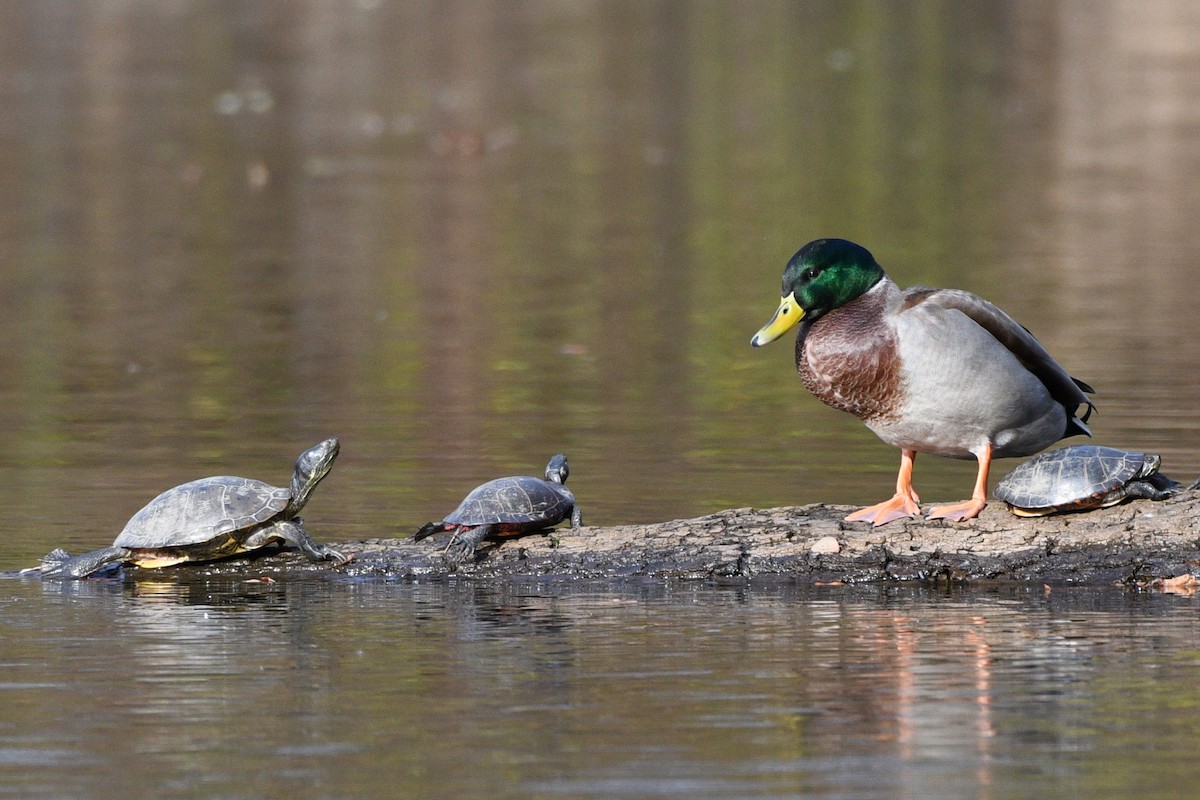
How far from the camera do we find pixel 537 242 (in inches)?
984

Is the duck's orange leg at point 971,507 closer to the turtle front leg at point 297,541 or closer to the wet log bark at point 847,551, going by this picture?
the wet log bark at point 847,551

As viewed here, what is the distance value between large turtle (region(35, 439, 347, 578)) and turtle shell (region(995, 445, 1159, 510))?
2815 millimetres

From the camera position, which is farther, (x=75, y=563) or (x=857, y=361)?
(x=75, y=563)

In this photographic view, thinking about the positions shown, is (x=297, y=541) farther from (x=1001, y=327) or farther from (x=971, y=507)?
(x=1001, y=327)

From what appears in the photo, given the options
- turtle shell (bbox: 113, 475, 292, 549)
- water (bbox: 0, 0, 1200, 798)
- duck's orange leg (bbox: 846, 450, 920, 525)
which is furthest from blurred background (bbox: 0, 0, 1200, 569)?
duck's orange leg (bbox: 846, 450, 920, 525)

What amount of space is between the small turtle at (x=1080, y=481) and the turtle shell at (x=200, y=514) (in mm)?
3064

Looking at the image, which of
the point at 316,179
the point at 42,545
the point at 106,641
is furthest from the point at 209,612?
the point at 316,179

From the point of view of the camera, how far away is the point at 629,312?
63.4ft

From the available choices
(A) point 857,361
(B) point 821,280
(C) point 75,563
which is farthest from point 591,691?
(C) point 75,563

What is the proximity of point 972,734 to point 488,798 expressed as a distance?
1.51 metres

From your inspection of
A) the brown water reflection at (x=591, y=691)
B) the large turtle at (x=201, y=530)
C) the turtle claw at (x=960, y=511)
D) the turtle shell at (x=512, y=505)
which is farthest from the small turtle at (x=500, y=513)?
the turtle claw at (x=960, y=511)

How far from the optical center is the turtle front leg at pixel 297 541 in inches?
355

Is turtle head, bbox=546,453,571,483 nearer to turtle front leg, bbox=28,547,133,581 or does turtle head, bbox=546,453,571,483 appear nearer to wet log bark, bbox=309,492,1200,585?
wet log bark, bbox=309,492,1200,585

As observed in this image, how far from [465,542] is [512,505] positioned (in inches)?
9.7
